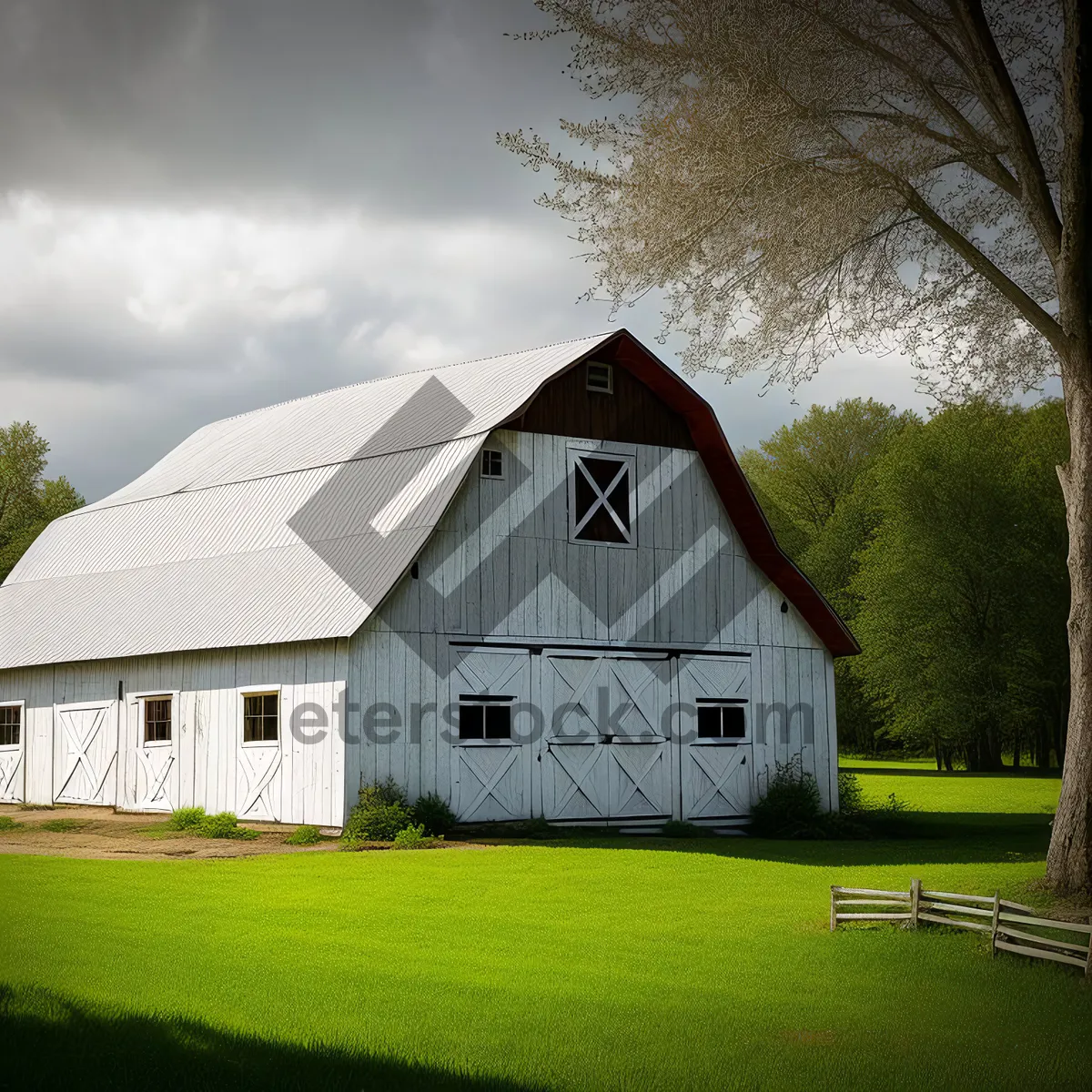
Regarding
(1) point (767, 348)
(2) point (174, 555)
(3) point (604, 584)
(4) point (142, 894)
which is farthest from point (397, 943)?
(2) point (174, 555)

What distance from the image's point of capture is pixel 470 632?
21.8m

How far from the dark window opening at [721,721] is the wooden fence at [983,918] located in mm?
10214

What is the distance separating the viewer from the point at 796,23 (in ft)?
49.9

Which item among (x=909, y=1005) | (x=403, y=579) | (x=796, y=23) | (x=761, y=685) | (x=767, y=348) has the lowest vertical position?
(x=909, y=1005)

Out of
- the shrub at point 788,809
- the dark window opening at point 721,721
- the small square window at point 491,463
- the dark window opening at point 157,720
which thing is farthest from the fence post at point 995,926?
the dark window opening at point 157,720

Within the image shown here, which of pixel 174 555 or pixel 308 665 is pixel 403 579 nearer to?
pixel 308 665

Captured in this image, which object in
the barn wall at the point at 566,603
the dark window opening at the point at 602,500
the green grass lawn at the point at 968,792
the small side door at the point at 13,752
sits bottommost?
the green grass lawn at the point at 968,792

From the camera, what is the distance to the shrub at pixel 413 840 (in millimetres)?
19203

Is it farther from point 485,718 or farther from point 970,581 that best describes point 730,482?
point 970,581

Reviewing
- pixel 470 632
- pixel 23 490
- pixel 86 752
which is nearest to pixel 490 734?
pixel 470 632

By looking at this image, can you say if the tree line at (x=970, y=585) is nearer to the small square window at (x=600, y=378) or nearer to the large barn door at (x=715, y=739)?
the large barn door at (x=715, y=739)

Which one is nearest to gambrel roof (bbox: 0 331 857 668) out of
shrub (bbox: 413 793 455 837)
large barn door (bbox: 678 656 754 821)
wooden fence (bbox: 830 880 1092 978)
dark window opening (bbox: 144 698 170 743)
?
dark window opening (bbox: 144 698 170 743)

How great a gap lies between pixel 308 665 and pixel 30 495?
128ft

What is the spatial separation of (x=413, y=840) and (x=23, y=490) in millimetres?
41955
